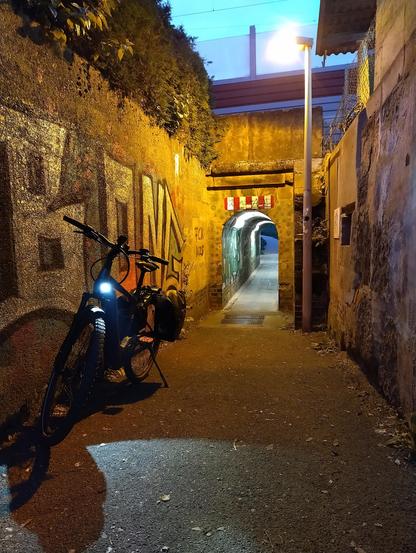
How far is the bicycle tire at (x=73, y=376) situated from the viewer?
3008 mm

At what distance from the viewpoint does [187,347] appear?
6.45m

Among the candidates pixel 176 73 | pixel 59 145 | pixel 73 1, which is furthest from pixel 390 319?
pixel 176 73

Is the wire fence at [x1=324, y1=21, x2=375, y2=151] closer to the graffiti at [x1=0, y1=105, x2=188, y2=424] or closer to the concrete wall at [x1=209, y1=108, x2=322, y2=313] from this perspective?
the concrete wall at [x1=209, y1=108, x2=322, y2=313]

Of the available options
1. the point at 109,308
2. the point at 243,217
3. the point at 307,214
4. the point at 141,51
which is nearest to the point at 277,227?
the point at 307,214

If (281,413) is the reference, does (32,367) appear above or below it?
above

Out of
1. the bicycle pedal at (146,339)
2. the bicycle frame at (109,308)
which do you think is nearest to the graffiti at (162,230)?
the bicycle pedal at (146,339)

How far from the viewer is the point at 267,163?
945 cm

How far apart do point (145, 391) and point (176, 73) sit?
5264mm

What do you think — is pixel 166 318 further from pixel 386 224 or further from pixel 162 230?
pixel 386 224

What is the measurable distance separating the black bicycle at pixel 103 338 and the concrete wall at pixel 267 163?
5.50m

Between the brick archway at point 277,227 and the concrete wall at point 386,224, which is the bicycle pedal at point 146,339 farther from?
the brick archway at point 277,227

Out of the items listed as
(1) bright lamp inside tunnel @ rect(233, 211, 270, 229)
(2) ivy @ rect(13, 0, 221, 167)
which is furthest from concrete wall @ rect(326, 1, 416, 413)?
(1) bright lamp inside tunnel @ rect(233, 211, 270, 229)

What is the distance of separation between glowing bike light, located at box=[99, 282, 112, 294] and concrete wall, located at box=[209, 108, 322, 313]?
6439mm

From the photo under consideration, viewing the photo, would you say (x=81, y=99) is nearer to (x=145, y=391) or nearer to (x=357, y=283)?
(x=145, y=391)
